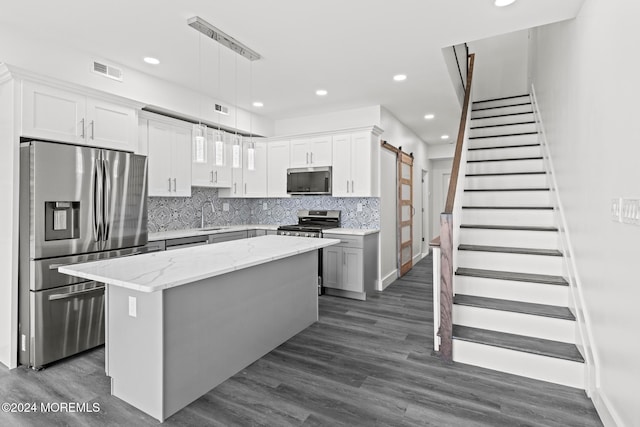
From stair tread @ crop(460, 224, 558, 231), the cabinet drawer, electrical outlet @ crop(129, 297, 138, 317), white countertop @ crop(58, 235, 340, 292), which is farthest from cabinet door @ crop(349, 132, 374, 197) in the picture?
electrical outlet @ crop(129, 297, 138, 317)

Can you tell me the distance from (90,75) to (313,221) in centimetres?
345

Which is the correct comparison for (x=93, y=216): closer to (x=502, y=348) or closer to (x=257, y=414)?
(x=257, y=414)

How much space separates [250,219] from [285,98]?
2.42 metres

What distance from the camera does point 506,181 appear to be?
3945mm

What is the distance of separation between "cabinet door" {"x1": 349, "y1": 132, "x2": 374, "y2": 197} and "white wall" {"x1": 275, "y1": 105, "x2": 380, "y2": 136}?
0.43 m

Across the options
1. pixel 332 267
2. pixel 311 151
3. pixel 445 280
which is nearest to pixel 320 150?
pixel 311 151

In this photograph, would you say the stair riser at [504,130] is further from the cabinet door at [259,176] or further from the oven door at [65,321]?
the oven door at [65,321]

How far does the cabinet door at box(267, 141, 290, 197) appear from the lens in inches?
209

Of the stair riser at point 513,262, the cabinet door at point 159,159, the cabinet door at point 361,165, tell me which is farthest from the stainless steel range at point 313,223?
the stair riser at point 513,262

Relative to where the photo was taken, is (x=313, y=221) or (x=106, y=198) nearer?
(x=106, y=198)

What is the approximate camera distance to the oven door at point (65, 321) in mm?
2572

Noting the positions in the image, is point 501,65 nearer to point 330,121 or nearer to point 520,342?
point 330,121

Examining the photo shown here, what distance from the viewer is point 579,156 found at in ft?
8.25

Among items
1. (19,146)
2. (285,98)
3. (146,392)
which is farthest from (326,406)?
(285,98)
